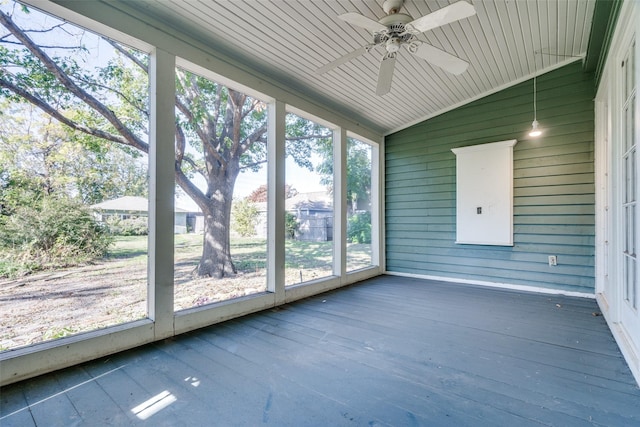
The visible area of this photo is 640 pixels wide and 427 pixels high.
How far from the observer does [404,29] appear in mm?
2225

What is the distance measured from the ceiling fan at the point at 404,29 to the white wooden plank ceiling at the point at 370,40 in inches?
20.0

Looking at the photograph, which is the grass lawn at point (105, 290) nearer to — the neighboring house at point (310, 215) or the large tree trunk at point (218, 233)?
the large tree trunk at point (218, 233)

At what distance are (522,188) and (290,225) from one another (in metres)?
3.40

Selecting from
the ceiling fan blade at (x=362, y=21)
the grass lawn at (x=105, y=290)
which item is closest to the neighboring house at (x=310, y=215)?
the grass lawn at (x=105, y=290)

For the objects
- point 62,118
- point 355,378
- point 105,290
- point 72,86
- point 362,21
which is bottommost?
point 355,378

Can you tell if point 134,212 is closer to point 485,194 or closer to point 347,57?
point 347,57

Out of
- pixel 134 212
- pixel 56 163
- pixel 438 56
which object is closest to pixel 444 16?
pixel 438 56

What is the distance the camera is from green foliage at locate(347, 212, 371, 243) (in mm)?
4863

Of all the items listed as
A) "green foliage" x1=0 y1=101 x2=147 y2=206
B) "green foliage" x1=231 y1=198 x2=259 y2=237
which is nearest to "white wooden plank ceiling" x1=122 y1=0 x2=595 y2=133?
"green foliage" x1=0 y1=101 x2=147 y2=206

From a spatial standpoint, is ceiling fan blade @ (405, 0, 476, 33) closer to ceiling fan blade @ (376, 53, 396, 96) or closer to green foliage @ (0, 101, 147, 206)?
ceiling fan blade @ (376, 53, 396, 96)

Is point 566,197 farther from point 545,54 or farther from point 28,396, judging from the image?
point 28,396

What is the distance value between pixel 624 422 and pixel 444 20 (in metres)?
2.55

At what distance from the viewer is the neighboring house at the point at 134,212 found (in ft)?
7.59

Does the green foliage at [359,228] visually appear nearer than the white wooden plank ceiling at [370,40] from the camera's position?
No
